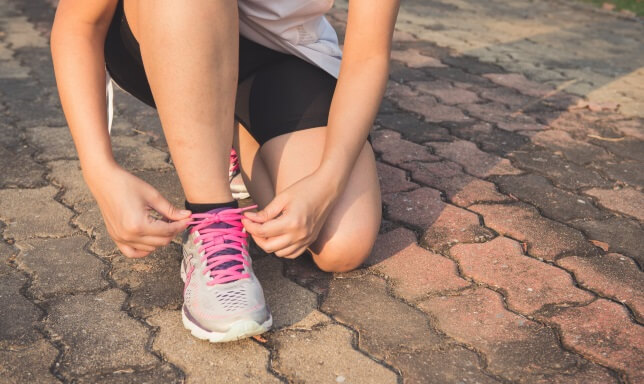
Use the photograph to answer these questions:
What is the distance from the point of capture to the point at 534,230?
2.15 meters

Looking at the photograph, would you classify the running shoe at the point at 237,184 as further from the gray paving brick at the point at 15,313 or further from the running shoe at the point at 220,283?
the gray paving brick at the point at 15,313

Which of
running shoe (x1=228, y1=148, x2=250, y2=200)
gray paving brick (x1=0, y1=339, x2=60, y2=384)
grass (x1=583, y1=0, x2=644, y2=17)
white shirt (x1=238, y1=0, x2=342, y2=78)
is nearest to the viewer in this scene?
gray paving brick (x1=0, y1=339, x2=60, y2=384)

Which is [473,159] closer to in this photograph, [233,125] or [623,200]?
[623,200]

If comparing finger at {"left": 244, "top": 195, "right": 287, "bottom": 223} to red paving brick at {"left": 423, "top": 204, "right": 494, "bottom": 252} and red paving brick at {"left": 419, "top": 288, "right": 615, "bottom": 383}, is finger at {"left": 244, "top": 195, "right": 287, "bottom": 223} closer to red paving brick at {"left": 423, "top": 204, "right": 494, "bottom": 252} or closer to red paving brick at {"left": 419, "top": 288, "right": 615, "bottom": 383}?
red paving brick at {"left": 419, "top": 288, "right": 615, "bottom": 383}

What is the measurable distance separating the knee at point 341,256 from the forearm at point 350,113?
5.7 inches

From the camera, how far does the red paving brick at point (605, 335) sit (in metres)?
1.59

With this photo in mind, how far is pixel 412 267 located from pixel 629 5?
478cm

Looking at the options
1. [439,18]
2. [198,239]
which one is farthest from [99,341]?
[439,18]

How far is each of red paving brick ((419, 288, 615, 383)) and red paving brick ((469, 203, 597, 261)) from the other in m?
Answer: 0.31

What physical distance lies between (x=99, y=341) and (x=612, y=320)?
109cm

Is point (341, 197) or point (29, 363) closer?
point (29, 363)

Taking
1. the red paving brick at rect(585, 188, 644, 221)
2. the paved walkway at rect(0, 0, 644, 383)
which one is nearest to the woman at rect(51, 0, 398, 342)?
the paved walkway at rect(0, 0, 644, 383)

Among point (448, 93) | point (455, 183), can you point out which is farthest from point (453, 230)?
point (448, 93)

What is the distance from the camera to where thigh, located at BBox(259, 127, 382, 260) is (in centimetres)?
184
